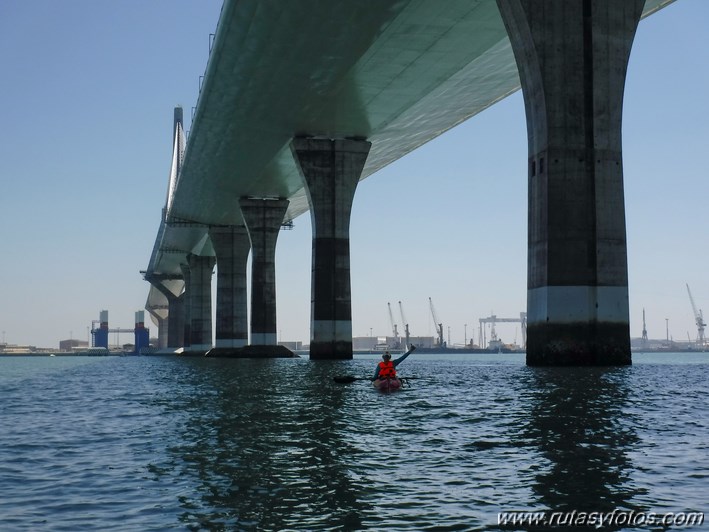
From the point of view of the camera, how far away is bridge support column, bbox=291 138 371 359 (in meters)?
64.9

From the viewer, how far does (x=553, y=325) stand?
32.7 meters

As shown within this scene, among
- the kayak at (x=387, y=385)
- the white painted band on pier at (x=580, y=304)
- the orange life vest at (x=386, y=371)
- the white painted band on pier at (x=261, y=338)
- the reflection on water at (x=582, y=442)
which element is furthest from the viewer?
the white painted band on pier at (x=261, y=338)

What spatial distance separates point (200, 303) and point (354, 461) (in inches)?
4910

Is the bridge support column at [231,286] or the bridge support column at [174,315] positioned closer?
the bridge support column at [231,286]

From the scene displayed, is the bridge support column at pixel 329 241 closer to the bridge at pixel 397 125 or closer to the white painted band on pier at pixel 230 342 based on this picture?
the bridge at pixel 397 125

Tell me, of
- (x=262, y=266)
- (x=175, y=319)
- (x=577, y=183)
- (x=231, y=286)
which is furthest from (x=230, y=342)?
(x=175, y=319)

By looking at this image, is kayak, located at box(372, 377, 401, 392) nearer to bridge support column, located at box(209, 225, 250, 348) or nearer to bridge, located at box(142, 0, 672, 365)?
bridge, located at box(142, 0, 672, 365)

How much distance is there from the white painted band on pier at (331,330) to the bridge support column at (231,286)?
37741mm

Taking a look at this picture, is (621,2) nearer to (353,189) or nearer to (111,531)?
(111,531)

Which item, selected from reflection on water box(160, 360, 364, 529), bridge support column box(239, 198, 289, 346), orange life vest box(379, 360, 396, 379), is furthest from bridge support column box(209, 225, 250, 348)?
reflection on water box(160, 360, 364, 529)

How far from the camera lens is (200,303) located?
137 m

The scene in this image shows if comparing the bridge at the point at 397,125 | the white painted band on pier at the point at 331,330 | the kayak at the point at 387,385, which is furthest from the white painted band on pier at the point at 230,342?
the kayak at the point at 387,385

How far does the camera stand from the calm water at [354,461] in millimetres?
10656

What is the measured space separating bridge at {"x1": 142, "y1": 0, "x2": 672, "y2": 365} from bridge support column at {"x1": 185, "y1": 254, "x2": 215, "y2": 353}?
3005 cm
